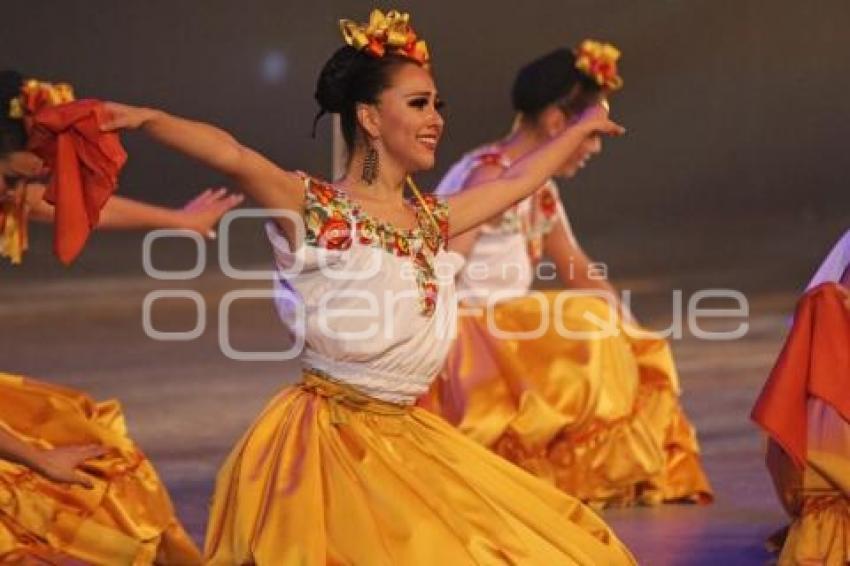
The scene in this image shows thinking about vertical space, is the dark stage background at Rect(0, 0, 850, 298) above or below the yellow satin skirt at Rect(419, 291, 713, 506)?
above

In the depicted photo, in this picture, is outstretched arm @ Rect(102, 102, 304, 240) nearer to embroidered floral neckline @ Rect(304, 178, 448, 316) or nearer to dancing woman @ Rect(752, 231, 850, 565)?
embroidered floral neckline @ Rect(304, 178, 448, 316)

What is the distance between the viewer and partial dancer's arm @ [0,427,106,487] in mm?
4383

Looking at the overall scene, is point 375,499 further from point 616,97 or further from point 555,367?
point 616,97

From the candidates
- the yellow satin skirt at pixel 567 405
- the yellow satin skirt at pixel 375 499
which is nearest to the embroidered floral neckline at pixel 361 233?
the yellow satin skirt at pixel 375 499

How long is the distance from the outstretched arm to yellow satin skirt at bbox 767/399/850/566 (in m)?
1.45

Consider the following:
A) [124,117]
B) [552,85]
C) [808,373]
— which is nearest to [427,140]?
[124,117]

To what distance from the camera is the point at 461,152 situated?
10.5 metres

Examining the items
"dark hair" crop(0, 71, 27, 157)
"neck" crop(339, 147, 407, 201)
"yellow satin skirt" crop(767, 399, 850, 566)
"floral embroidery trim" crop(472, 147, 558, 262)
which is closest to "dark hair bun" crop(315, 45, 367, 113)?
"neck" crop(339, 147, 407, 201)

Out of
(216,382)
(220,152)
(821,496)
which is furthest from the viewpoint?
(216,382)

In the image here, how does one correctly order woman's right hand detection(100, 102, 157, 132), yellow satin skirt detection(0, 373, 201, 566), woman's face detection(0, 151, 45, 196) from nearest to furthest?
woman's right hand detection(100, 102, 157, 132) < yellow satin skirt detection(0, 373, 201, 566) < woman's face detection(0, 151, 45, 196)

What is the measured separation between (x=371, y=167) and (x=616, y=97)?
6.92 meters

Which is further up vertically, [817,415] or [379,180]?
[379,180]

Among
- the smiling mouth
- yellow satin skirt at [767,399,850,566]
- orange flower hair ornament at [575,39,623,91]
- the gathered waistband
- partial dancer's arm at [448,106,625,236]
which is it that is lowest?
yellow satin skirt at [767,399,850,566]

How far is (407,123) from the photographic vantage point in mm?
4199
